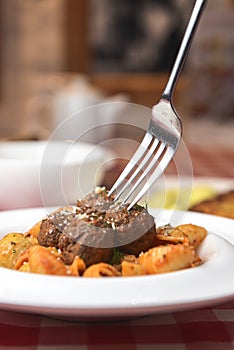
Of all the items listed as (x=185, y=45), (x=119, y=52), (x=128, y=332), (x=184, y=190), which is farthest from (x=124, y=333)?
(x=119, y=52)

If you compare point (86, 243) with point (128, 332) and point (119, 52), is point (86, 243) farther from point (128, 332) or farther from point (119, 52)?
point (119, 52)

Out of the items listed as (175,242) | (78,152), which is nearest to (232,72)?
(78,152)

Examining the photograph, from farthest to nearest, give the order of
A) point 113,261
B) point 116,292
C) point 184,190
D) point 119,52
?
1. point 119,52
2. point 184,190
3. point 113,261
4. point 116,292

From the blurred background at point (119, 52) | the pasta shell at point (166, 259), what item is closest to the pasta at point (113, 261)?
the pasta shell at point (166, 259)

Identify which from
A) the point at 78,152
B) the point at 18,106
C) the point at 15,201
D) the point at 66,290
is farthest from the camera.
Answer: the point at 18,106

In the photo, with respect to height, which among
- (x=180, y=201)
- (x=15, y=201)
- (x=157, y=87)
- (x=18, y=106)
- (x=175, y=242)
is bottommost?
(x=18, y=106)

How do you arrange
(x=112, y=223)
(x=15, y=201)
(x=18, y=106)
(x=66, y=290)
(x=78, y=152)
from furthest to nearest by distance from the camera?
(x=18, y=106), (x=78, y=152), (x=15, y=201), (x=112, y=223), (x=66, y=290)

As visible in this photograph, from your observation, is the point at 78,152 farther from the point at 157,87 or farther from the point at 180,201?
the point at 157,87
